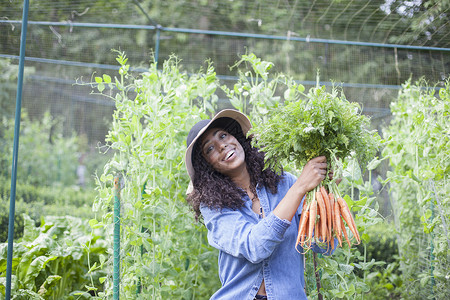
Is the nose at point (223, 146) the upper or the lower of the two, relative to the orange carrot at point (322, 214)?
upper

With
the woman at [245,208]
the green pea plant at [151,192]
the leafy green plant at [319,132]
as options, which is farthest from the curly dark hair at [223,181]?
the green pea plant at [151,192]

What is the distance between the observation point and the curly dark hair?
1867 millimetres

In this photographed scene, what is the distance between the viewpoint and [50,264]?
3.02 m

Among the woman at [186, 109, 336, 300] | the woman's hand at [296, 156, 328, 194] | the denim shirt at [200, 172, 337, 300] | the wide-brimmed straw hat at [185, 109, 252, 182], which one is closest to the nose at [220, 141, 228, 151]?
the woman at [186, 109, 336, 300]

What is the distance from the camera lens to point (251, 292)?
1.76 m

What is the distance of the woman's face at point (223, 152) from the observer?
195 centimetres

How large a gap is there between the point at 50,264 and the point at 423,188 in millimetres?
2705

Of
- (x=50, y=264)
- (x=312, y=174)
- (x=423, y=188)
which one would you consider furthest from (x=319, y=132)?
(x=50, y=264)

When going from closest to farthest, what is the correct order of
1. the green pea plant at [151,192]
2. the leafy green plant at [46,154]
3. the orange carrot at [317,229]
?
the orange carrot at [317,229], the green pea plant at [151,192], the leafy green plant at [46,154]

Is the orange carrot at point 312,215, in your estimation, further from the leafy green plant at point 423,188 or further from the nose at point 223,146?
the leafy green plant at point 423,188

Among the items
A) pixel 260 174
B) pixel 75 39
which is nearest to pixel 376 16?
pixel 260 174

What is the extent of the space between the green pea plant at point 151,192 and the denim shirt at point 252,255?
555mm

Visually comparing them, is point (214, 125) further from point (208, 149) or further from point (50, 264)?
point (50, 264)

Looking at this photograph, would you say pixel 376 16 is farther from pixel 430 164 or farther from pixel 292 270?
pixel 292 270
